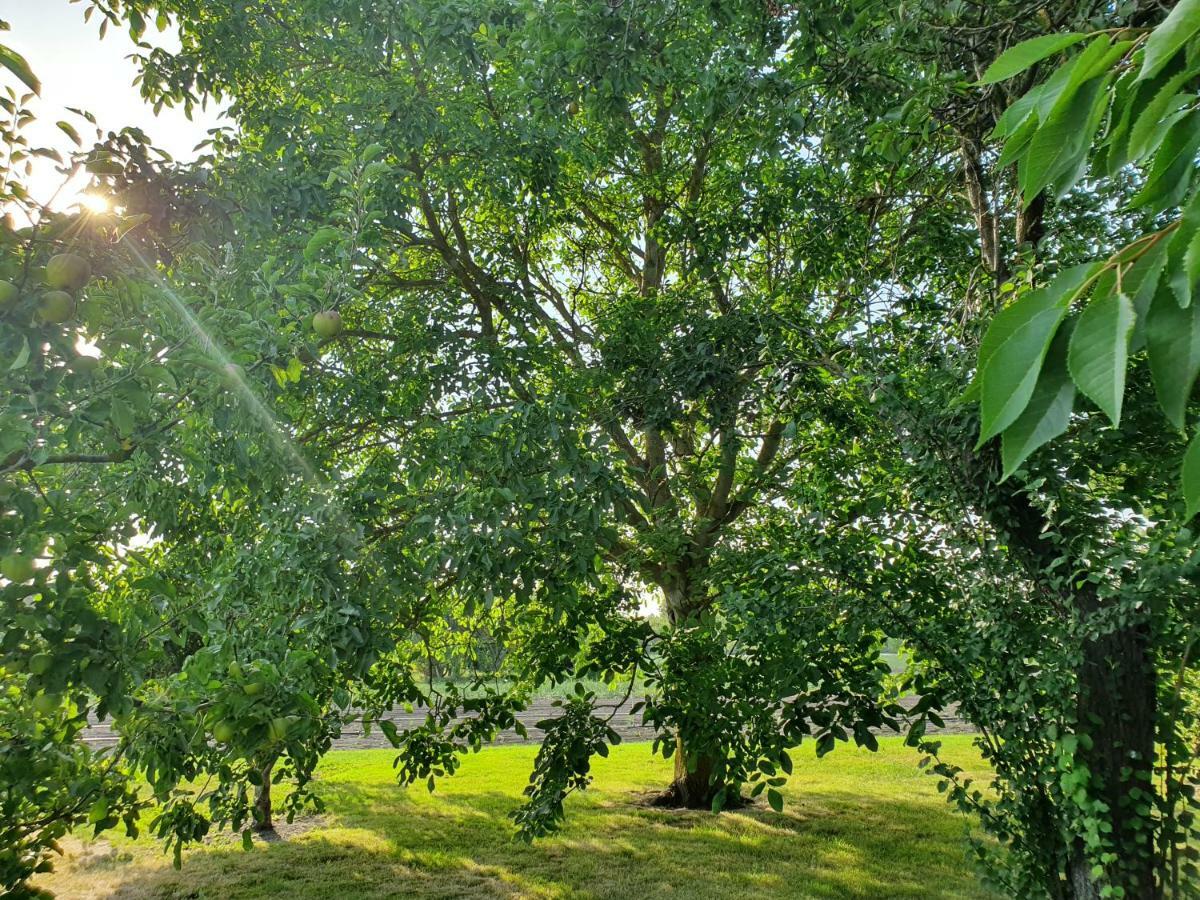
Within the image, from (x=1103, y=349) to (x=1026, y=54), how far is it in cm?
34

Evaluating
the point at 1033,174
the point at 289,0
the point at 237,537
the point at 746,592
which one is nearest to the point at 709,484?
the point at 746,592


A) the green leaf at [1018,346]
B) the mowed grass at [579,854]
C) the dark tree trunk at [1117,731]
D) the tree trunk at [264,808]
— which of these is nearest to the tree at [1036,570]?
the dark tree trunk at [1117,731]

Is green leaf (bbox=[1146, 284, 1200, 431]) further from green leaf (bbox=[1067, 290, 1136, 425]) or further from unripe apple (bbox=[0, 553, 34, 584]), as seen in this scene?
unripe apple (bbox=[0, 553, 34, 584])

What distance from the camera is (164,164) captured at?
2047mm

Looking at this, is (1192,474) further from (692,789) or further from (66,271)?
(692,789)

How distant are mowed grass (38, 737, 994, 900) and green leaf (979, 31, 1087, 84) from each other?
575 centimetres

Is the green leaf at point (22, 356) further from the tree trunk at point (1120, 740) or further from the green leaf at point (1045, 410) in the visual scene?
the tree trunk at point (1120, 740)

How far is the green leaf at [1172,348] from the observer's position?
24.5 inches

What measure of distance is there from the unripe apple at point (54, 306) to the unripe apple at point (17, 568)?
44 cm

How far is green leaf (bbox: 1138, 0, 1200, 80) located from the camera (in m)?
0.64

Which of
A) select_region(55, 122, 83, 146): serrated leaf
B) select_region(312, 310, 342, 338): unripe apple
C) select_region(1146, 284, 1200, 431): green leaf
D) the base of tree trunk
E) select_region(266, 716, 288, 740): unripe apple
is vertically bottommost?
the base of tree trunk

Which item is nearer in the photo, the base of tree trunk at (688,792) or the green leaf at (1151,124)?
the green leaf at (1151,124)

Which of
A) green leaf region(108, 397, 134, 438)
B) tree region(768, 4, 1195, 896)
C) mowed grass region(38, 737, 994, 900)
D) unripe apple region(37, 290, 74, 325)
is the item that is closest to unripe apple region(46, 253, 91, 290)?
unripe apple region(37, 290, 74, 325)

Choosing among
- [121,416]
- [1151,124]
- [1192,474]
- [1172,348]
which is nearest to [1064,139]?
[1151,124]
